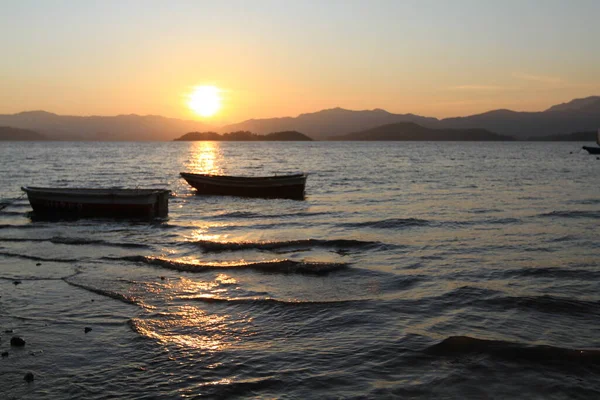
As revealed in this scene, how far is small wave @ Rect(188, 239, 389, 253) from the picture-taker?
59.1ft

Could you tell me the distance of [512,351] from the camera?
28.3ft

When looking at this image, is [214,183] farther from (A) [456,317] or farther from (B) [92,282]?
(A) [456,317]

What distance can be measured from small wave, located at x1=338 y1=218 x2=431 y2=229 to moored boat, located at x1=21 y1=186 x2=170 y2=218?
842 centimetres

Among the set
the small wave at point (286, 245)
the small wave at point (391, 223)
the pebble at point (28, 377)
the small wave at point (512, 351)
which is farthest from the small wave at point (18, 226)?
the small wave at point (512, 351)

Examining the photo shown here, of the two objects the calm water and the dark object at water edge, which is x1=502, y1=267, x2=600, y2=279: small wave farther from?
the dark object at water edge

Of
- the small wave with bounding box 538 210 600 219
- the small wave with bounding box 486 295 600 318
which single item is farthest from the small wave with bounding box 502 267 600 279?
the small wave with bounding box 538 210 600 219

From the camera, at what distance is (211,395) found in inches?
276

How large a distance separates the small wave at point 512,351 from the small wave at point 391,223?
44.2 ft

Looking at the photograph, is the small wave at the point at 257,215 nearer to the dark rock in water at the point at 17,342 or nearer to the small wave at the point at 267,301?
the small wave at the point at 267,301

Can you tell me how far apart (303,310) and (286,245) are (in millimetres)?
7700

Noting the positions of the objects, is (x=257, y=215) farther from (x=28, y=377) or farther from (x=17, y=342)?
(x=28, y=377)

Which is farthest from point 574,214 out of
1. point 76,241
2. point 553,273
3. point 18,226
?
point 18,226

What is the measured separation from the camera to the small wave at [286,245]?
1802 cm

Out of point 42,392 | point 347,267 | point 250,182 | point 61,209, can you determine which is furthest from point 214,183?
point 42,392
